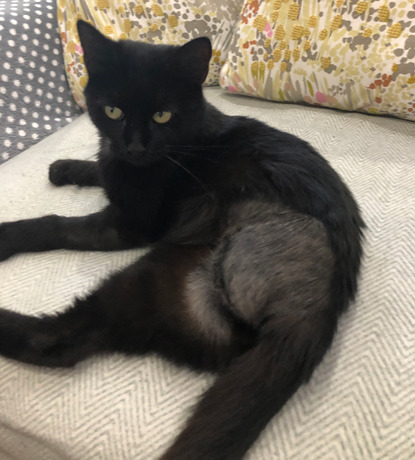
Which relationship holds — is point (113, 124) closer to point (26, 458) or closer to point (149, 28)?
point (26, 458)

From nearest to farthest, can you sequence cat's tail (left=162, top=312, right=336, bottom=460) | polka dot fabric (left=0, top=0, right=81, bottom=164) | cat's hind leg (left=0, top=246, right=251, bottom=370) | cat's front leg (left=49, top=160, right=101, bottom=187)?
cat's tail (left=162, top=312, right=336, bottom=460)
cat's hind leg (left=0, top=246, right=251, bottom=370)
cat's front leg (left=49, top=160, right=101, bottom=187)
polka dot fabric (left=0, top=0, right=81, bottom=164)

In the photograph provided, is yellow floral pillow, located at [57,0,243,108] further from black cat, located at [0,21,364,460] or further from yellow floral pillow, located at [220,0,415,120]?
black cat, located at [0,21,364,460]

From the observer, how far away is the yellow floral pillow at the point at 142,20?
1.49 m

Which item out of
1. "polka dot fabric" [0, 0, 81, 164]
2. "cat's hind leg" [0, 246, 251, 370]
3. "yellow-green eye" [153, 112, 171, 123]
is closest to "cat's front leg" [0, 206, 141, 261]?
"cat's hind leg" [0, 246, 251, 370]

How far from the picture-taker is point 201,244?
840 millimetres

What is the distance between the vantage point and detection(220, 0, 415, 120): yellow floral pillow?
121 cm

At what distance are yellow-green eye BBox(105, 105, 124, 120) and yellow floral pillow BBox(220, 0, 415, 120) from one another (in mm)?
776

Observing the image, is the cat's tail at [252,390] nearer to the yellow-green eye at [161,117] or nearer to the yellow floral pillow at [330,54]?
the yellow-green eye at [161,117]

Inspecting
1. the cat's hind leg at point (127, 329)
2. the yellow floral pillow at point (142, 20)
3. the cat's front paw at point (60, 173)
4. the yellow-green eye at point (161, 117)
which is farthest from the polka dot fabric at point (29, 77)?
the cat's hind leg at point (127, 329)

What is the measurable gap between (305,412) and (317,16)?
1320 millimetres

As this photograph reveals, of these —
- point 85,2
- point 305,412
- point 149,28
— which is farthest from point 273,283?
point 85,2

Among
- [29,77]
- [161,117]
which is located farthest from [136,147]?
[29,77]

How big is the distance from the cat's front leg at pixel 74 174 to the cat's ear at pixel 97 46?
0.33 meters

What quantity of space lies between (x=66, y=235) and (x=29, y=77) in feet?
2.85
